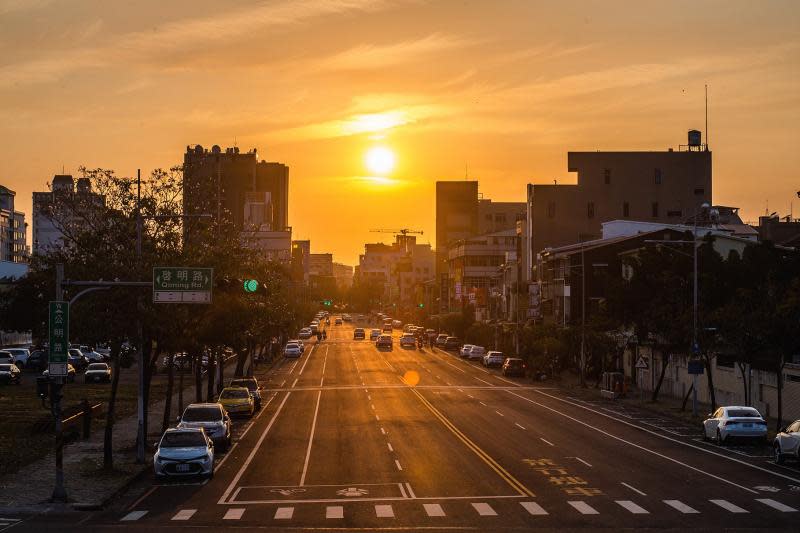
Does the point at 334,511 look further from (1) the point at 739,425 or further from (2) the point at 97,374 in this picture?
(2) the point at 97,374

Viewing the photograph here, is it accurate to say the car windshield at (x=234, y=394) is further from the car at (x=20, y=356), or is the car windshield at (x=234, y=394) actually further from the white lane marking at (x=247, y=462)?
the car at (x=20, y=356)

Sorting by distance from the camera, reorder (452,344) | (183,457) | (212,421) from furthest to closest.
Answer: (452,344) < (212,421) < (183,457)

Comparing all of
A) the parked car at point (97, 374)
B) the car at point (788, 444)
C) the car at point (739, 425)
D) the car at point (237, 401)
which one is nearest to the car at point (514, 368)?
the parked car at point (97, 374)

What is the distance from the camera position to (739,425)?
4406 cm

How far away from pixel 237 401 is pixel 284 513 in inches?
1148

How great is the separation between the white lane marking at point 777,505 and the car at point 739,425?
14.4 meters

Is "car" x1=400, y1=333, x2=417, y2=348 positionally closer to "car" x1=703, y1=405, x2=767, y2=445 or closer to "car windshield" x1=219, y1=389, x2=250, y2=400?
"car windshield" x1=219, y1=389, x2=250, y2=400

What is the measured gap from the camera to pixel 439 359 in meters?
123

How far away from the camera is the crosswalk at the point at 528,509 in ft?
91.2

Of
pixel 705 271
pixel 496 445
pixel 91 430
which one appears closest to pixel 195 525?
pixel 496 445

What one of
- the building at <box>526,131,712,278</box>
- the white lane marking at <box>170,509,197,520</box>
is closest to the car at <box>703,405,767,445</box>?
the white lane marking at <box>170,509,197,520</box>

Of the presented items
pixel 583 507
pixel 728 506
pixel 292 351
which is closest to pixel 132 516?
pixel 583 507

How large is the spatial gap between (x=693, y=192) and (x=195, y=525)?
124 meters

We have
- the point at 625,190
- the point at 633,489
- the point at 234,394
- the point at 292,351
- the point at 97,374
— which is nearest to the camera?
the point at 633,489
